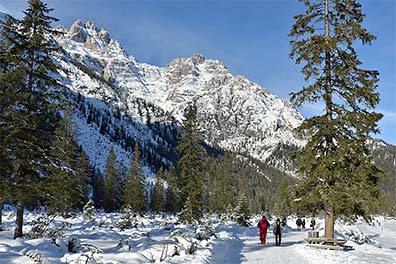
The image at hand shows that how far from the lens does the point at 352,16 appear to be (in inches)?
744

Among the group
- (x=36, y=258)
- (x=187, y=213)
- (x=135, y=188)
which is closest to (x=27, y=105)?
(x=36, y=258)

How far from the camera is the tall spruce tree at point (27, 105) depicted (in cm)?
1538

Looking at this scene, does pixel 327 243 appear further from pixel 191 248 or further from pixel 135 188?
pixel 135 188

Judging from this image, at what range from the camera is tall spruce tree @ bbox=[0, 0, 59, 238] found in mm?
15375

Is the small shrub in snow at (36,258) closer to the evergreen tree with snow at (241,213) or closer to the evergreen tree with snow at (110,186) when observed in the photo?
the evergreen tree with snow at (241,213)

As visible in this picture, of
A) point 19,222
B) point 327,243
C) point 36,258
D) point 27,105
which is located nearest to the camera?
point 36,258

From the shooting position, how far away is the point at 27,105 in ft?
53.0

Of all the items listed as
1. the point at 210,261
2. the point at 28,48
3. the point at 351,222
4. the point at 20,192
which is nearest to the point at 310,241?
the point at 351,222

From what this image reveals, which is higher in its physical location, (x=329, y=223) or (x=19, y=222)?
(x=329, y=223)

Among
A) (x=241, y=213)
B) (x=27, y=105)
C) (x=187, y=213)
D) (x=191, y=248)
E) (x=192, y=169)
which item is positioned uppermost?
(x=27, y=105)

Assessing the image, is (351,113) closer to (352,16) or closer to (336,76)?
(336,76)

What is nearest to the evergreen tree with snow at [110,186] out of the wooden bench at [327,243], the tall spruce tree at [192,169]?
the tall spruce tree at [192,169]

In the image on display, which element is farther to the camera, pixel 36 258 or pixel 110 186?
pixel 110 186

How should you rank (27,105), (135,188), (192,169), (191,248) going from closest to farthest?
(191,248), (27,105), (192,169), (135,188)
